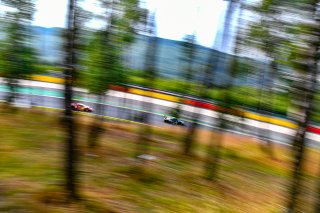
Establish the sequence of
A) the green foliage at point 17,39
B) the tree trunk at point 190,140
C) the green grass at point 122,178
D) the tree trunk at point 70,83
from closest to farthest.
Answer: the tree trunk at point 70,83, the green grass at point 122,178, the green foliage at point 17,39, the tree trunk at point 190,140

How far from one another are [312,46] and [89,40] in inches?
321

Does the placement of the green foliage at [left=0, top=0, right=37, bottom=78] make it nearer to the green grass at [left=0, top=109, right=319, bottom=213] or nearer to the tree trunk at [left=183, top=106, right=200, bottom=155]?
the green grass at [left=0, top=109, right=319, bottom=213]

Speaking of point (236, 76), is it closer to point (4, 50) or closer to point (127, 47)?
point (127, 47)

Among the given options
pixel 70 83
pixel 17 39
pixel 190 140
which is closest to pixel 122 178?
pixel 70 83

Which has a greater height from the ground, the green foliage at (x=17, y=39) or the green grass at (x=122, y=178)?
the green foliage at (x=17, y=39)

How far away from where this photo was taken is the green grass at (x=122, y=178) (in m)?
5.41

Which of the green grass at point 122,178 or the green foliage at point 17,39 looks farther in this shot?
the green foliage at point 17,39

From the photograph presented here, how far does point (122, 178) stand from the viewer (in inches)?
313

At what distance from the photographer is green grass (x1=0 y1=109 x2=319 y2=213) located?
541 cm

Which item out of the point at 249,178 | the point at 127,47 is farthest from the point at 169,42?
the point at 249,178

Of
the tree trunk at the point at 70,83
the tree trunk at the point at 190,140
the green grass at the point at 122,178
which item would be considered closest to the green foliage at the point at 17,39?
the green grass at the point at 122,178

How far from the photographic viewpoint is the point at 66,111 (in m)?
4.74

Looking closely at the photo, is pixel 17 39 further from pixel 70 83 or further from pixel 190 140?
pixel 70 83

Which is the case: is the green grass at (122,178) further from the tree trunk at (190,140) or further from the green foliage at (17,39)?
the green foliage at (17,39)
